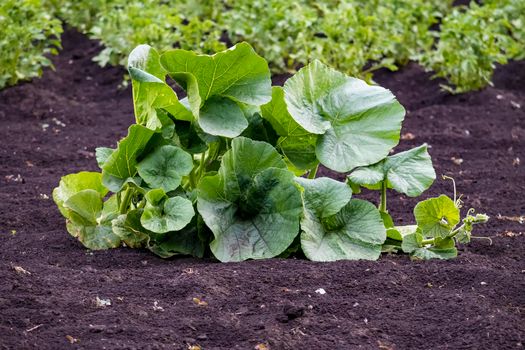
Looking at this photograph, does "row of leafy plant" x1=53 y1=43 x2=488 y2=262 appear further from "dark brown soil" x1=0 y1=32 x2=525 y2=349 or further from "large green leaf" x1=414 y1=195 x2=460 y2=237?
"dark brown soil" x1=0 y1=32 x2=525 y2=349

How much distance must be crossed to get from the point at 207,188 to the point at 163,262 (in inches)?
13.7

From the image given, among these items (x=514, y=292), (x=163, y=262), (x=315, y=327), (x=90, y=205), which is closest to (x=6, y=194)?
(x=90, y=205)

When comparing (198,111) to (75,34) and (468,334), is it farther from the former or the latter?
(75,34)

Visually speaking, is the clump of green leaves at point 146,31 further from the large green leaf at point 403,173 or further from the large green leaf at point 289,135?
the large green leaf at point 403,173

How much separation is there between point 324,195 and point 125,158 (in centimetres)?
77

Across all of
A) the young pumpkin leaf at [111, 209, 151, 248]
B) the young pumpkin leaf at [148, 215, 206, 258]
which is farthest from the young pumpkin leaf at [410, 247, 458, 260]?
the young pumpkin leaf at [111, 209, 151, 248]

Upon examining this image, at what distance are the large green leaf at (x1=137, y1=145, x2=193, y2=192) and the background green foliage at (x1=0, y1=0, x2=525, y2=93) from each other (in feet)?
10.5

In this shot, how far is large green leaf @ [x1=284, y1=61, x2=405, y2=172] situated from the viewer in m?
3.56

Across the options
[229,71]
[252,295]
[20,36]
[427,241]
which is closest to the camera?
[252,295]

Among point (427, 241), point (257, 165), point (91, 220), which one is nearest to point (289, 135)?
point (257, 165)

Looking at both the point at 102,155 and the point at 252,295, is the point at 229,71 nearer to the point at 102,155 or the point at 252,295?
the point at 102,155

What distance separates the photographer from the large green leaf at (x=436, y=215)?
359 centimetres

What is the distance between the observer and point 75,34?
351 inches

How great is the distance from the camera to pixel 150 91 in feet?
11.7
